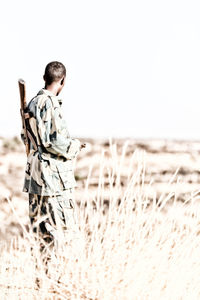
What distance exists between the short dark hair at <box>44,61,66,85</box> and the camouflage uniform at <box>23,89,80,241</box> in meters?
0.11

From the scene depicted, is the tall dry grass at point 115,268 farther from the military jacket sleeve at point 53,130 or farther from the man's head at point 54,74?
the man's head at point 54,74

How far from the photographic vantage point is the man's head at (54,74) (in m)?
3.31

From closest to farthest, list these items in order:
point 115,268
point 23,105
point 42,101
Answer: point 115,268, point 42,101, point 23,105

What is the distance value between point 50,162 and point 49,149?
10cm

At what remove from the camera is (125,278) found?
10.5 feet

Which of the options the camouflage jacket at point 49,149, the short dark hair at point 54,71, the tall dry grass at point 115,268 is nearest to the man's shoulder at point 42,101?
the camouflage jacket at point 49,149

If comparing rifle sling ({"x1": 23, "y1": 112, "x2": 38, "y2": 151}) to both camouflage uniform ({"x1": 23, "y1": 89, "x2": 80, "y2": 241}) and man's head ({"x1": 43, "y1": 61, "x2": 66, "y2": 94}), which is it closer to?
camouflage uniform ({"x1": 23, "y1": 89, "x2": 80, "y2": 241})

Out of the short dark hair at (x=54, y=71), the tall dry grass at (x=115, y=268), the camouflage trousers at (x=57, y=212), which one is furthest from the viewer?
the camouflage trousers at (x=57, y=212)

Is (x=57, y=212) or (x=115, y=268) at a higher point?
(x=57, y=212)

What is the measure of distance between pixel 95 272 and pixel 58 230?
0.34 m

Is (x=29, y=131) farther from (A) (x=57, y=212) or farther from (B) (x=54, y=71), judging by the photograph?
(A) (x=57, y=212)

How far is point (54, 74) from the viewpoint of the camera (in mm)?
3326

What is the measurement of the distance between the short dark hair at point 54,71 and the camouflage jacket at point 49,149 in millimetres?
110

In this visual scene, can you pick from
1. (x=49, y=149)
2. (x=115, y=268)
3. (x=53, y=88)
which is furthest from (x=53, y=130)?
(x=115, y=268)
